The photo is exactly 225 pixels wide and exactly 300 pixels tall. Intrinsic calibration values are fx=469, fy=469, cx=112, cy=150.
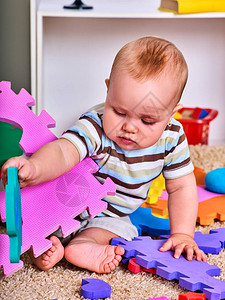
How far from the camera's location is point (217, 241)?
100 cm

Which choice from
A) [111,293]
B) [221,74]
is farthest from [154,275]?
[221,74]

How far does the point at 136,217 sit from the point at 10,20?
682 mm

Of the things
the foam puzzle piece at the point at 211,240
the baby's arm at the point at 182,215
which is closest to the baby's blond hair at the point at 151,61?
the baby's arm at the point at 182,215

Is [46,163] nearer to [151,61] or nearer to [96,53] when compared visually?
[151,61]

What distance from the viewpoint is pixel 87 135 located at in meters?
0.95

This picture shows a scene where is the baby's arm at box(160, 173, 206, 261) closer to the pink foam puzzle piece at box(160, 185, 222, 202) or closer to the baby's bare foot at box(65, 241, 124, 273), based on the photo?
the baby's bare foot at box(65, 241, 124, 273)

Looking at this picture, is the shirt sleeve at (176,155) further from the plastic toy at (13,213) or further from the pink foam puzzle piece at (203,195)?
the plastic toy at (13,213)

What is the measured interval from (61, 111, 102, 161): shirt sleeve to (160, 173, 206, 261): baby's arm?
0.63 feet

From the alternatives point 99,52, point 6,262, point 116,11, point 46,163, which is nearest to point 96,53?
point 99,52

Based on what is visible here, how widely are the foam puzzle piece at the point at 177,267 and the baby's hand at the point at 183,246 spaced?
11 millimetres

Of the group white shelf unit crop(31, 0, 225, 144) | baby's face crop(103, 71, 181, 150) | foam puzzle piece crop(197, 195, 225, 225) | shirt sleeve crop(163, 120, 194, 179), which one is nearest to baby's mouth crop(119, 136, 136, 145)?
Result: baby's face crop(103, 71, 181, 150)

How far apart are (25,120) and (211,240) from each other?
0.47 meters

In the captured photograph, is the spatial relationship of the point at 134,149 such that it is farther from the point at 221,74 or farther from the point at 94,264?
the point at 221,74

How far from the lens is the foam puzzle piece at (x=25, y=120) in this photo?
3.09 ft
